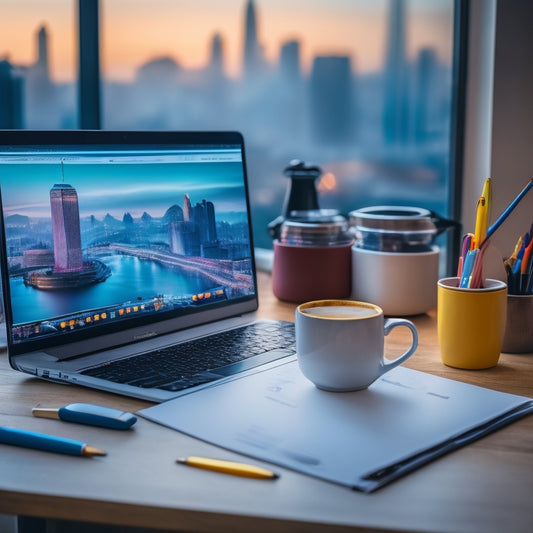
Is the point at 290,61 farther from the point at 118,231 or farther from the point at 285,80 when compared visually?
the point at 118,231

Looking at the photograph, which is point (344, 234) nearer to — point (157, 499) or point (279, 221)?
point (279, 221)

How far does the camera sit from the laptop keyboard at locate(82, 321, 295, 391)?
0.96 m

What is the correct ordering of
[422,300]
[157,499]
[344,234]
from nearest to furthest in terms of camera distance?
[157,499], [422,300], [344,234]

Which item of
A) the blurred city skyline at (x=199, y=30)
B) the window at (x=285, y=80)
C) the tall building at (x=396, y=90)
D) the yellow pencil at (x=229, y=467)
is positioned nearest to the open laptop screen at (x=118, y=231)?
the yellow pencil at (x=229, y=467)

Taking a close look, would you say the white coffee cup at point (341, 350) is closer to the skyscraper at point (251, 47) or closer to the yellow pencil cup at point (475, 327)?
the yellow pencil cup at point (475, 327)

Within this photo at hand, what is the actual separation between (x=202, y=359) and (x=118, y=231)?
0.81ft

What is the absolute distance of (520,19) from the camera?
57.2 inches

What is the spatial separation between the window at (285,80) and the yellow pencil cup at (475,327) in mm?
755

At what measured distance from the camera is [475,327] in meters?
1.04

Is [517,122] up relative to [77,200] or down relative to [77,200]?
up

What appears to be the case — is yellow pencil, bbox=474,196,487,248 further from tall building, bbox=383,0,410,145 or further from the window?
tall building, bbox=383,0,410,145

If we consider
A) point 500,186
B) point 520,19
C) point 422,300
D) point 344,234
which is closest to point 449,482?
point 422,300

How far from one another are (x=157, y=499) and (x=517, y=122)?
116 centimetres

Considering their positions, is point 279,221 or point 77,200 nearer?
point 77,200
